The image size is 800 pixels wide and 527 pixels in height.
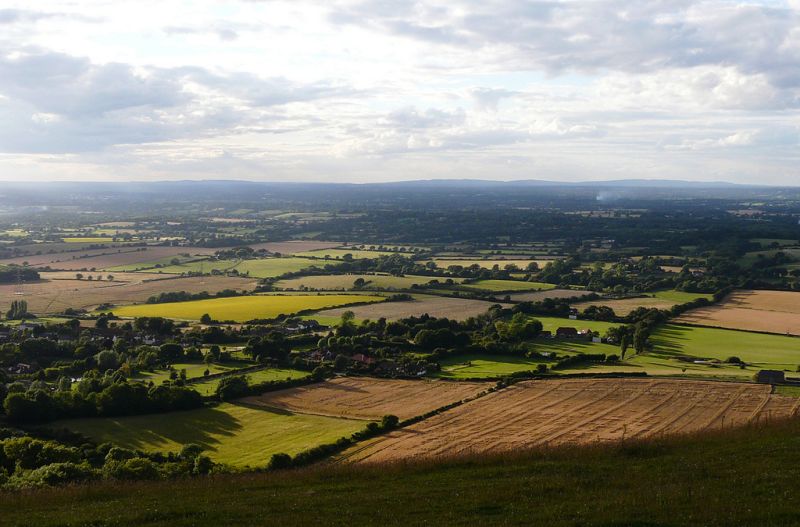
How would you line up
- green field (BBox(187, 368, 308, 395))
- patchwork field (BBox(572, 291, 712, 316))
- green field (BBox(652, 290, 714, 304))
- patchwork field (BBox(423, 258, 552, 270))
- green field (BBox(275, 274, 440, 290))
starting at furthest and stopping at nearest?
patchwork field (BBox(423, 258, 552, 270)) → green field (BBox(275, 274, 440, 290)) → green field (BBox(652, 290, 714, 304)) → patchwork field (BBox(572, 291, 712, 316)) → green field (BBox(187, 368, 308, 395))

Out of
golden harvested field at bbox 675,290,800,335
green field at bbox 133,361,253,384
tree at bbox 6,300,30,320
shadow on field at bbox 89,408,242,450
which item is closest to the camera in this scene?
shadow on field at bbox 89,408,242,450

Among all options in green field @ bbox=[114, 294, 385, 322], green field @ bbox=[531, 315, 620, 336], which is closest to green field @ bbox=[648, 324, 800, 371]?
green field @ bbox=[531, 315, 620, 336]

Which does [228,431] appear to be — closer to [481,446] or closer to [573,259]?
[481,446]

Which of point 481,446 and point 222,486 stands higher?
point 222,486

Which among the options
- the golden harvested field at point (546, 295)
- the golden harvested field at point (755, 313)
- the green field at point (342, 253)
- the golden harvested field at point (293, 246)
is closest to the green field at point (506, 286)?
the golden harvested field at point (546, 295)

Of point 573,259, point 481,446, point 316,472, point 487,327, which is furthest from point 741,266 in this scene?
point 316,472

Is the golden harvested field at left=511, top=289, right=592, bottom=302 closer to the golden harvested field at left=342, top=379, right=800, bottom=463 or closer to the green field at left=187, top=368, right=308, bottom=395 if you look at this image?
the golden harvested field at left=342, top=379, right=800, bottom=463

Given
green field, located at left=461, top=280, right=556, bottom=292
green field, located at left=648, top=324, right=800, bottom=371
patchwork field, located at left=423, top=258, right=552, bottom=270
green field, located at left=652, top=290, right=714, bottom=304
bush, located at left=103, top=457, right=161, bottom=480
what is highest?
patchwork field, located at left=423, top=258, right=552, bottom=270

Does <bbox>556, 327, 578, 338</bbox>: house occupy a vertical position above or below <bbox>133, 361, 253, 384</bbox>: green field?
above

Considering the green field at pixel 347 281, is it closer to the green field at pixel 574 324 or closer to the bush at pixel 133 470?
the green field at pixel 574 324
